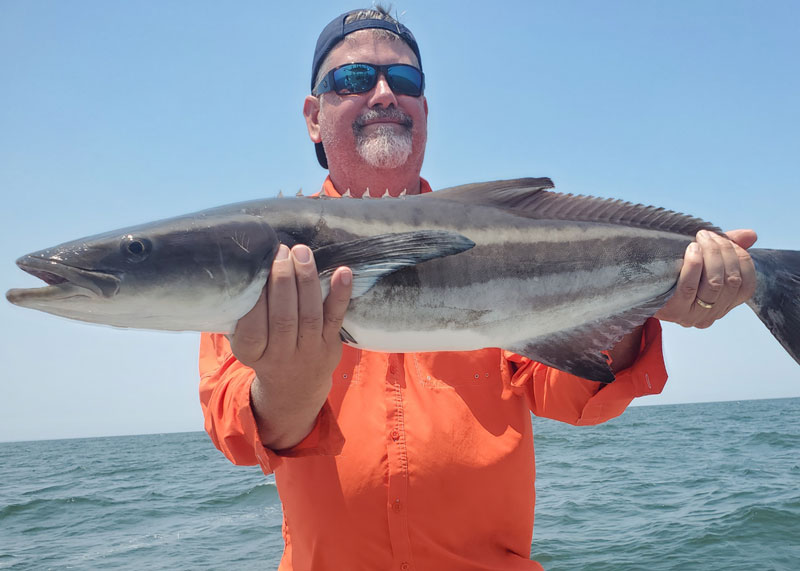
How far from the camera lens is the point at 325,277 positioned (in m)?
2.41

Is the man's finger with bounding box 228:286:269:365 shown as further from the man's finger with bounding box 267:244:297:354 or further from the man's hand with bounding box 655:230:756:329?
the man's hand with bounding box 655:230:756:329

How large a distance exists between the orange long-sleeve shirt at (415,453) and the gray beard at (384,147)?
1.56 metres

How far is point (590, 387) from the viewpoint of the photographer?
314 centimetres

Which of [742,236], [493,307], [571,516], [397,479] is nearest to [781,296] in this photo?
[742,236]

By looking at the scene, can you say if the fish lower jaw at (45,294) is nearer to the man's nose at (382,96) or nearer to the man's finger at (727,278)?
the man's nose at (382,96)

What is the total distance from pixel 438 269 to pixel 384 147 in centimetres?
189

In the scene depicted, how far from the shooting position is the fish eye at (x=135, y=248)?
2.25 m

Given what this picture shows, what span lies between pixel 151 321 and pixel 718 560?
34.2 feet

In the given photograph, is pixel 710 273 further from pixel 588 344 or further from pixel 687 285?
pixel 588 344

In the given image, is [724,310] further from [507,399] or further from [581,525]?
[581,525]

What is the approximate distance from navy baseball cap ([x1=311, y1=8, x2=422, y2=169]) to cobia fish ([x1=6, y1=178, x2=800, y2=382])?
97.8 inches

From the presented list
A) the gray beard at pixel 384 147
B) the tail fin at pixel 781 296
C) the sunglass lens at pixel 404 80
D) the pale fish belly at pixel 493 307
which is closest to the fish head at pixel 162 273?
the pale fish belly at pixel 493 307

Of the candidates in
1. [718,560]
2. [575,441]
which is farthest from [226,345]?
[575,441]

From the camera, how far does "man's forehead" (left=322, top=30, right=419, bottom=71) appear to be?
4453 mm
